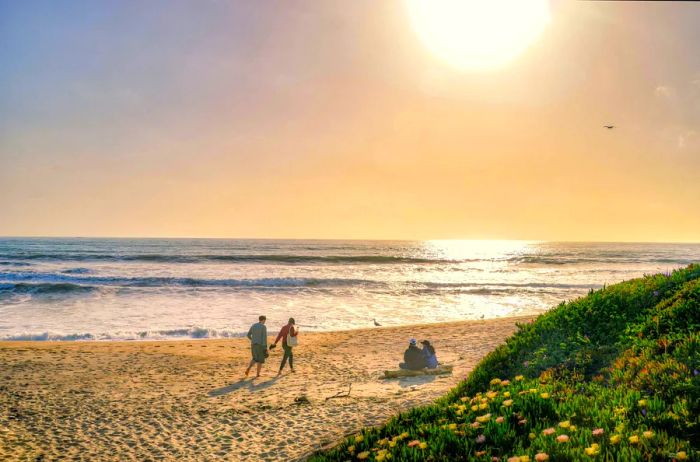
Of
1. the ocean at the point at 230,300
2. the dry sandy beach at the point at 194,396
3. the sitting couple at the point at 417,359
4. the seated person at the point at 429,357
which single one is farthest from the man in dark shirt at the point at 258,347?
the ocean at the point at 230,300

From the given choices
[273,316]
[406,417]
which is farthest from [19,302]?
[406,417]

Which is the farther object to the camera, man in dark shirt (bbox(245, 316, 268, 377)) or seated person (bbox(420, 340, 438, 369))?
man in dark shirt (bbox(245, 316, 268, 377))

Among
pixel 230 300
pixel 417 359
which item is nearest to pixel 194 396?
pixel 417 359

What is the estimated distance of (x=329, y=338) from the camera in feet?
65.4

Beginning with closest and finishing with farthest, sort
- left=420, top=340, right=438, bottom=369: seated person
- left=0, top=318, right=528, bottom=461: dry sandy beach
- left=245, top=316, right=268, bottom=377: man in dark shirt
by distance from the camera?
left=0, top=318, right=528, bottom=461: dry sandy beach
left=420, top=340, right=438, bottom=369: seated person
left=245, top=316, right=268, bottom=377: man in dark shirt

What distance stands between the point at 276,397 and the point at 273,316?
15.5m

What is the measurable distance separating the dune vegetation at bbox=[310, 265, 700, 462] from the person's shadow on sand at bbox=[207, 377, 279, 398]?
22.7ft

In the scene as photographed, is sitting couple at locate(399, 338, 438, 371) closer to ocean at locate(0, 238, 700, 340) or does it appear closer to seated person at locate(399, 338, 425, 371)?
seated person at locate(399, 338, 425, 371)

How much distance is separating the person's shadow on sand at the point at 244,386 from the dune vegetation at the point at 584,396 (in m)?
6.92

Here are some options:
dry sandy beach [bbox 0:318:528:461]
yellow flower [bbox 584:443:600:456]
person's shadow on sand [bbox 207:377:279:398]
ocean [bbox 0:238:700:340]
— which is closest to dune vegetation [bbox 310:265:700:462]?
yellow flower [bbox 584:443:600:456]

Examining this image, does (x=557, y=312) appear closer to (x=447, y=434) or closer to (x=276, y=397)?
A: (x=447, y=434)

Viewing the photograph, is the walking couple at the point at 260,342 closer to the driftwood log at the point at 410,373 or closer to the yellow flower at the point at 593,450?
the driftwood log at the point at 410,373

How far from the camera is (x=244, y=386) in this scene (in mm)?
12664

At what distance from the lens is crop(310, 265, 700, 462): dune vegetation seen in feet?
12.9
